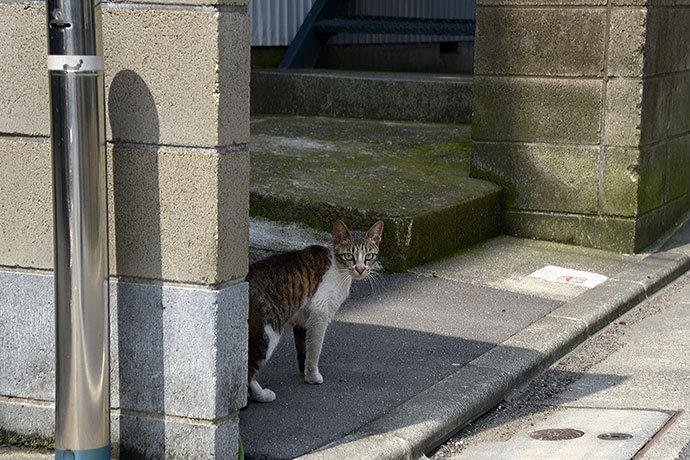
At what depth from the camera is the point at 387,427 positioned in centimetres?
409

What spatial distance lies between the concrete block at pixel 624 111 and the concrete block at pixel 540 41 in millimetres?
207

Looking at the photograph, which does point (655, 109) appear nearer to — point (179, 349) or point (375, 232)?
point (375, 232)

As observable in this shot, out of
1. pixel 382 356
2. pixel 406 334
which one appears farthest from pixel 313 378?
pixel 406 334

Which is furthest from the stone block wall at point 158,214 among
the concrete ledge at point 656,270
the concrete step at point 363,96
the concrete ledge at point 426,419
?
the concrete step at point 363,96

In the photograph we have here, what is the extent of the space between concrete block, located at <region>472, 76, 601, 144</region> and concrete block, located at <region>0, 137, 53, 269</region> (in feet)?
16.4

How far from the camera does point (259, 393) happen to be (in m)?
4.35

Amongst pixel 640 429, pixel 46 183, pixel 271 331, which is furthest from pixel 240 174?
pixel 640 429

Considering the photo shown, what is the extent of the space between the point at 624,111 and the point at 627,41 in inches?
21.0

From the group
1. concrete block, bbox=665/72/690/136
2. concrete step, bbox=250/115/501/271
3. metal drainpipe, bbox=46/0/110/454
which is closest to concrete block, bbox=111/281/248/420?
metal drainpipe, bbox=46/0/110/454

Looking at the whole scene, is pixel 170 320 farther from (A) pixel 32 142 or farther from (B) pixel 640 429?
(B) pixel 640 429

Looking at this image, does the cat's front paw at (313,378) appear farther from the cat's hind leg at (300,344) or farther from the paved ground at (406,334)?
the cat's hind leg at (300,344)

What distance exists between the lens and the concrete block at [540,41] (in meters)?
7.46

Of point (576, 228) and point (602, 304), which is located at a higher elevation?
point (576, 228)

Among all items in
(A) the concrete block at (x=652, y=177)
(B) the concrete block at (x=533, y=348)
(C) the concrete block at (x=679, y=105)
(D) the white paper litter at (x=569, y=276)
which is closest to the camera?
(B) the concrete block at (x=533, y=348)
